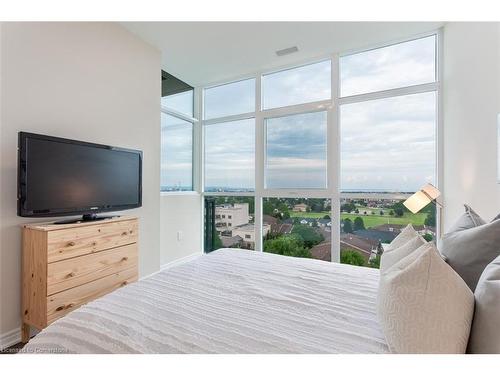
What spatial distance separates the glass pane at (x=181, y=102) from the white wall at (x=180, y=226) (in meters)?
1.31

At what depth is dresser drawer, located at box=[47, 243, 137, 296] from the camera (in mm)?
1713

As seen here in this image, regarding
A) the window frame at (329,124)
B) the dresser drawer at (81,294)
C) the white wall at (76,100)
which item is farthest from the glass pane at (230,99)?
the dresser drawer at (81,294)

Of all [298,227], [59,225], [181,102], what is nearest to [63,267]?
[59,225]

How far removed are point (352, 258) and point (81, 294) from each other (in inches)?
113

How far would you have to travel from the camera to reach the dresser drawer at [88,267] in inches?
67.4

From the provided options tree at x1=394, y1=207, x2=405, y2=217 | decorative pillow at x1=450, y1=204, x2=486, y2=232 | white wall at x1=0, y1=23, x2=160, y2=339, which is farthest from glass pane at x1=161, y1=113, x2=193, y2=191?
decorative pillow at x1=450, y1=204, x2=486, y2=232

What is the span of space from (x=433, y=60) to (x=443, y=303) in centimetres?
309

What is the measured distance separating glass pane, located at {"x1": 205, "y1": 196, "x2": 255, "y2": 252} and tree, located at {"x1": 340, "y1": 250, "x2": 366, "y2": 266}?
4.18 ft

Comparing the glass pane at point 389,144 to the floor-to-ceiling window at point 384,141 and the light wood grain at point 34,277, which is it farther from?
the light wood grain at point 34,277

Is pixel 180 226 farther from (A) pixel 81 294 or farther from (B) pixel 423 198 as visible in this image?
(B) pixel 423 198

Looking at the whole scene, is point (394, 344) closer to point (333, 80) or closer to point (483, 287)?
point (483, 287)

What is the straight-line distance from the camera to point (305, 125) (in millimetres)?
3359

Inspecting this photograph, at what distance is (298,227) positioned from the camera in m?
3.42
